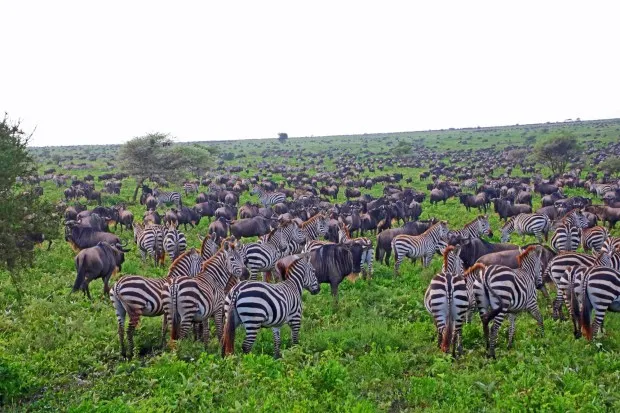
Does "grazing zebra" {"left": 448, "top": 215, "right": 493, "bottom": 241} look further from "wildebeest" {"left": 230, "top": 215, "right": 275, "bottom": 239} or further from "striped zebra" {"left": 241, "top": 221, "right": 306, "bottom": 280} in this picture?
"wildebeest" {"left": 230, "top": 215, "right": 275, "bottom": 239}

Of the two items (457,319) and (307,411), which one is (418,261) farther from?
(307,411)

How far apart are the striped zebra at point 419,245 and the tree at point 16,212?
1112cm

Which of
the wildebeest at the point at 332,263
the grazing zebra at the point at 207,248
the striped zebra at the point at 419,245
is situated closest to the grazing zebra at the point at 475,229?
the striped zebra at the point at 419,245

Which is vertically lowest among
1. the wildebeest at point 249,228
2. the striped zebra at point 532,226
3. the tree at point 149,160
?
the striped zebra at point 532,226

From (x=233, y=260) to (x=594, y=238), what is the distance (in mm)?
13514

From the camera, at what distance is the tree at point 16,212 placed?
8680mm

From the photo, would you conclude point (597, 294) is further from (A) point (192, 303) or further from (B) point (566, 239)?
(B) point (566, 239)

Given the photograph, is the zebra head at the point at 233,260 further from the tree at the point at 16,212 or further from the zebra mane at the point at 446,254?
the zebra mane at the point at 446,254

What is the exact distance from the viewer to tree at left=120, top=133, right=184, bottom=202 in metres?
41.9

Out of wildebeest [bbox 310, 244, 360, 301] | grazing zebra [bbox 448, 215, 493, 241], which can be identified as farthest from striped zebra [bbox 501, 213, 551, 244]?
wildebeest [bbox 310, 244, 360, 301]

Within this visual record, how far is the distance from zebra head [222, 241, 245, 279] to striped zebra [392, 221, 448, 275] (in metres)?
6.37

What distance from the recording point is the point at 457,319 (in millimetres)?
9672

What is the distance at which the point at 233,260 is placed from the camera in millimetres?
12492

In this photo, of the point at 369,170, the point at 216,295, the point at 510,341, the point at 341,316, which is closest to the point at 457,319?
the point at 510,341
